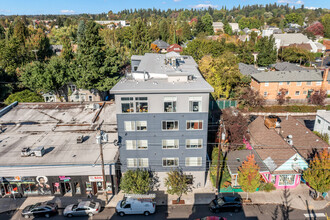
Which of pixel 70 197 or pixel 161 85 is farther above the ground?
pixel 161 85

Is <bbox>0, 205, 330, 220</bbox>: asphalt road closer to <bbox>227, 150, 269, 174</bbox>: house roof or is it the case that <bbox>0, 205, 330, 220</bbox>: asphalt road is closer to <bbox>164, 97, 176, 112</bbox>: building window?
<bbox>227, 150, 269, 174</bbox>: house roof

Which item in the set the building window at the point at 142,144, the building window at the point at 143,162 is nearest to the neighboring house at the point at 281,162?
the building window at the point at 143,162

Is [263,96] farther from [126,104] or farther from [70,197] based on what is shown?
[70,197]

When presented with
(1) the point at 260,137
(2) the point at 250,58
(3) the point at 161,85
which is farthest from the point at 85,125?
(2) the point at 250,58

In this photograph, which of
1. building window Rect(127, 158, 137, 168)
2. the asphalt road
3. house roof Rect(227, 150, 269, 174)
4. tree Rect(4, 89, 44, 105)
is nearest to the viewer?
the asphalt road

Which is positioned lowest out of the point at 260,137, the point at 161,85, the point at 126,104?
the point at 260,137

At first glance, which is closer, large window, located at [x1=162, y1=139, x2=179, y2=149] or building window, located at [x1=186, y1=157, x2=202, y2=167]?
large window, located at [x1=162, y1=139, x2=179, y2=149]

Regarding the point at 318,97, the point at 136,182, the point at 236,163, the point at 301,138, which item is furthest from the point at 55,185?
the point at 318,97

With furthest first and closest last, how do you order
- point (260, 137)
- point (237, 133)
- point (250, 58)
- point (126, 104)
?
1. point (250, 58)
2. point (260, 137)
3. point (237, 133)
4. point (126, 104)

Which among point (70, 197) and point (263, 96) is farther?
point (263, 96)

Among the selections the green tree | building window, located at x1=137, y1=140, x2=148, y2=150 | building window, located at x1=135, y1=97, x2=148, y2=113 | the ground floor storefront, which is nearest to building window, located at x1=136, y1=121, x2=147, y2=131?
building window, located at x1=135, y1=97, x2=148, y2=113
